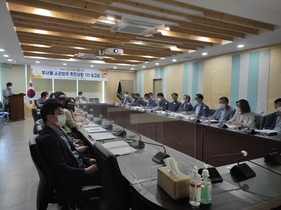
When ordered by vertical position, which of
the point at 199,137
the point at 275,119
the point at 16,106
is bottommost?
the point at 199,137

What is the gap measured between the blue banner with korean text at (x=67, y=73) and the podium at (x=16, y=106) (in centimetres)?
143

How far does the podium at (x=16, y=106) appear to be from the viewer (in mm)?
8016

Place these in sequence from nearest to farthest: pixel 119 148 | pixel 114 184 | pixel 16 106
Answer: pixel 114 184 < pixel 119 148 < pixel 16 106

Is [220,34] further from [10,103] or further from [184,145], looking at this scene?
[10,103]

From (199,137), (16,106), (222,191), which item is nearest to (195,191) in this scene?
(222,191)

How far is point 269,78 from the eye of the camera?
5230 mm

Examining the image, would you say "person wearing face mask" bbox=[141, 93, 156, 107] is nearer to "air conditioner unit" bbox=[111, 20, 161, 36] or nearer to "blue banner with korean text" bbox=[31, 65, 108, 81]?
"blue banner with korean text" bbox=[31, 65, 108, 81]

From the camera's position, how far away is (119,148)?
6.60 ft

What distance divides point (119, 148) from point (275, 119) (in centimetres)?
314

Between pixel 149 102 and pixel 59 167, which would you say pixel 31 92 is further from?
pixel 59 167

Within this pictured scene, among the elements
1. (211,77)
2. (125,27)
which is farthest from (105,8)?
(211,77)

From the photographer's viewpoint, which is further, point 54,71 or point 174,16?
point 54,71

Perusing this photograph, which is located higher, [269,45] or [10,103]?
[269,45]

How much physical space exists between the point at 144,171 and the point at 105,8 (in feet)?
8.13
